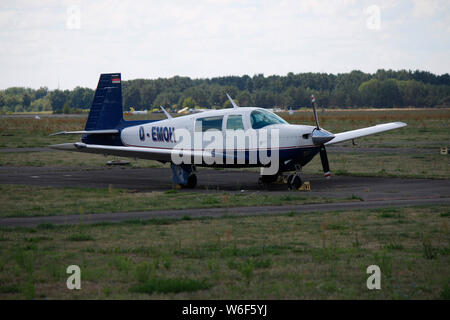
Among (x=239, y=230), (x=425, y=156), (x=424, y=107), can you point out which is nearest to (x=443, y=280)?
(x=239, y=230)

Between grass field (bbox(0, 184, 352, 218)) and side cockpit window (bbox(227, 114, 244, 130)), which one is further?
side cockpit window (bbox(227, 114, 244, 130))

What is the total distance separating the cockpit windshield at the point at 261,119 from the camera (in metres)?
19.8

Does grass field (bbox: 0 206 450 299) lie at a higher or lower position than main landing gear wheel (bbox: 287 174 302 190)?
lower

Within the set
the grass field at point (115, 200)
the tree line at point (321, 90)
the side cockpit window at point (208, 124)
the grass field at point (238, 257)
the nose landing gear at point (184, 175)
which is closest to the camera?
the grass field at point (238, 257)

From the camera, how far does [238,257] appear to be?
1035 cm

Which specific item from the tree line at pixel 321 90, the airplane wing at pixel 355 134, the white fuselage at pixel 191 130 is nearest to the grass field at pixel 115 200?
the white fuselage at pixel 191 130

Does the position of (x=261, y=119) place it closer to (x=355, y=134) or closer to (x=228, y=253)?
(x=355, y=134)

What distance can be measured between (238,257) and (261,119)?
9.98m

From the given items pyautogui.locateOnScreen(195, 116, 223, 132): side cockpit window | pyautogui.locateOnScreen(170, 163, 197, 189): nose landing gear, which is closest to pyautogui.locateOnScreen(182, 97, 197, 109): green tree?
pyautogui.locateOnScreen(195, 116, 223, 132): side cockpit window

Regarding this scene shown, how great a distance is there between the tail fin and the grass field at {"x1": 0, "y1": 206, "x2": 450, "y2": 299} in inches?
408

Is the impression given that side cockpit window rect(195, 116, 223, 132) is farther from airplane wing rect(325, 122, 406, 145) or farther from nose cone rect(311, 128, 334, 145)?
airplane wing rect(325, 122, 406, 145)

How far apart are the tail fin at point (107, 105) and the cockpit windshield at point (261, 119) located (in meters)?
5.81

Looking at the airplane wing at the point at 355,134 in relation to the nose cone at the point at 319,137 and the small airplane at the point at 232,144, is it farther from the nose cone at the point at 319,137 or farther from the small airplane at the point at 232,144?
the nose cone at the point at 319,137

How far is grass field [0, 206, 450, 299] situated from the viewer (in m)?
8.38
